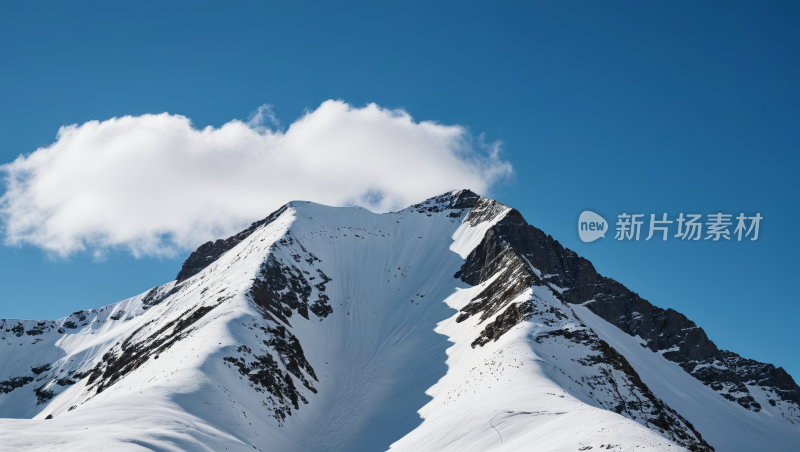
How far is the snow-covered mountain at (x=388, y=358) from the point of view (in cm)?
3831

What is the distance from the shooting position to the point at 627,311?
109938 mm

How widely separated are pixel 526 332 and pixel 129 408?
38199 millimetres

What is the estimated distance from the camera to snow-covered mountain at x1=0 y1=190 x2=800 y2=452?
38312 mm

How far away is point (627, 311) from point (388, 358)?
5800 cm

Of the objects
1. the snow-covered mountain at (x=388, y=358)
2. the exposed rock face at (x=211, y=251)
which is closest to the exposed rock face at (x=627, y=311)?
the snow-covered mountain at (x=388, y=358)

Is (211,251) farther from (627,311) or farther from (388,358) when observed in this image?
(627,311)

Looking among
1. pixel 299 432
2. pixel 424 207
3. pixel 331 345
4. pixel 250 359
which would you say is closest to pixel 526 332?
pixel 299 432

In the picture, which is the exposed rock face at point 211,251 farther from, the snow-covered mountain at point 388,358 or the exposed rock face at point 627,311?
the exposed rock face at point 627,311

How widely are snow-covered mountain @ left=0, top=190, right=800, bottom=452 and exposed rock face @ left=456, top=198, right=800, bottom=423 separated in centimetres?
38

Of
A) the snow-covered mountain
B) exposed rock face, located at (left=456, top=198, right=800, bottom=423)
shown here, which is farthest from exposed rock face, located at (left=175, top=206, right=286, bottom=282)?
exposed rock face, located at (left=456, top=198, right=800, bottom=423)

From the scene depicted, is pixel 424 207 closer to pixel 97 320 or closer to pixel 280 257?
pixel 280 257

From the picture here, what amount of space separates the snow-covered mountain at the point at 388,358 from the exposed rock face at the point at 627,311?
Answer: 383mm

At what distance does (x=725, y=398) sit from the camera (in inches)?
3814

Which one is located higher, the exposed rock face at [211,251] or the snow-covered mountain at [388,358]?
the exposed rock face at [211,251]
